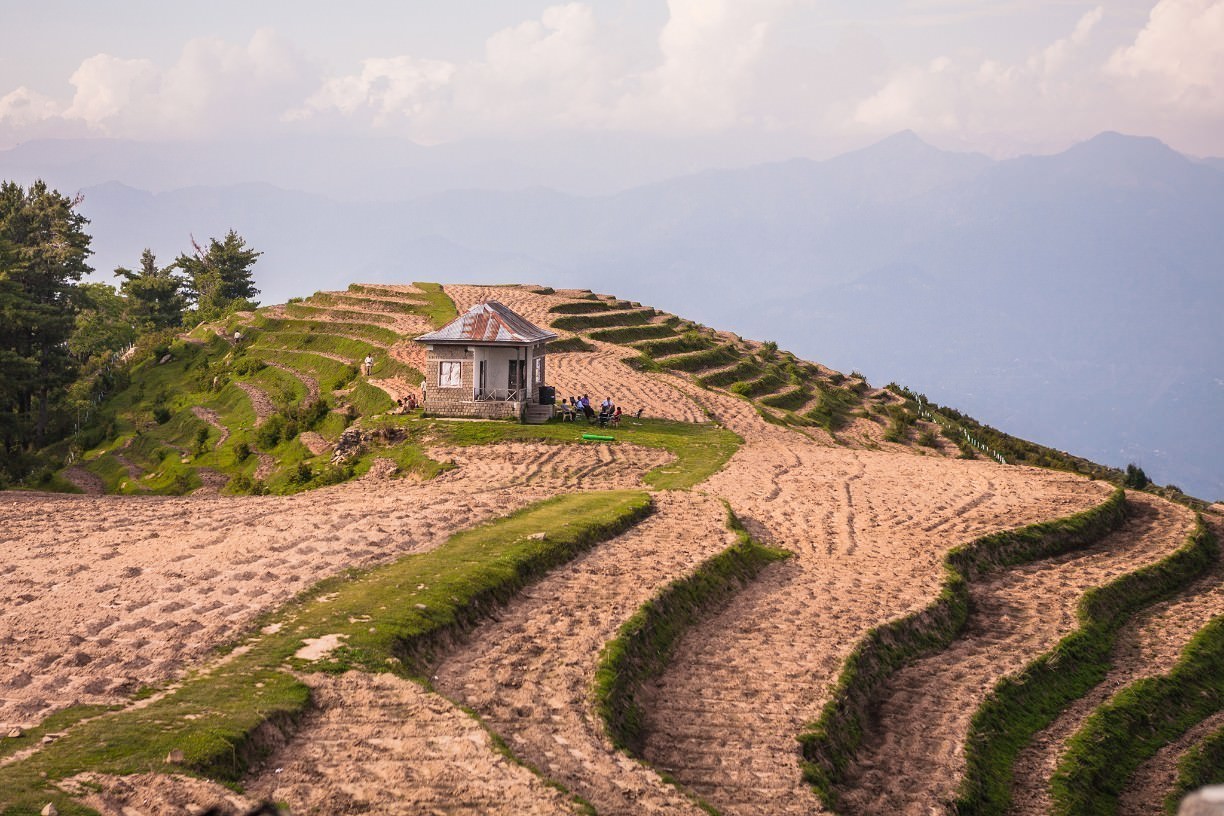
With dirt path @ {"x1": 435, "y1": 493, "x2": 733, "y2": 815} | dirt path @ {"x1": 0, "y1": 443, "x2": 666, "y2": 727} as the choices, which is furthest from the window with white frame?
dirt path @ {"x1": 435, "y1": 493, "x2": 733, "y2": 815}

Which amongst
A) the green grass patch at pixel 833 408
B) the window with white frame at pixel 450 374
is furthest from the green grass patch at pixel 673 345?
the window with white frame at pixel 450 374

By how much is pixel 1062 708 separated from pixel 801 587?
5717 millimetres

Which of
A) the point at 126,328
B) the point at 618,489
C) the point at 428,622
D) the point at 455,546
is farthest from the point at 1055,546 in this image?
the point at 126,328

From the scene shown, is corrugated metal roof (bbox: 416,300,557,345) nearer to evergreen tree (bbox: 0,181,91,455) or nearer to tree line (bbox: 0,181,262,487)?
tree line (bbox: 0,181,262,487)

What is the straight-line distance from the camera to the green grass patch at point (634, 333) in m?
64.1

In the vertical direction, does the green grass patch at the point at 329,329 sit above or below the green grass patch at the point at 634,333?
below

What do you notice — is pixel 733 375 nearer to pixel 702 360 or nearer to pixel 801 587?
pixel 702 360

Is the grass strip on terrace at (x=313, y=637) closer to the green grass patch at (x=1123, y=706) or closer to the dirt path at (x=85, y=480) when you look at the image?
the green grass patch at (x=1123, y=706)

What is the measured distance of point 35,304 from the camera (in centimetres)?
5869

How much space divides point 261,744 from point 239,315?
221 ft

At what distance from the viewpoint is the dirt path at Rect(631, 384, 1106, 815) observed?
16094mm

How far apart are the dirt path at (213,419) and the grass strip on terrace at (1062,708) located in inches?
1490

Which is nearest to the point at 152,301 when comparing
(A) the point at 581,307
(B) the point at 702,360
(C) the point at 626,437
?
(A) the point at 581,307

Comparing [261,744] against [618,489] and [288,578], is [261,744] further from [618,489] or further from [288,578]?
[618,489]
